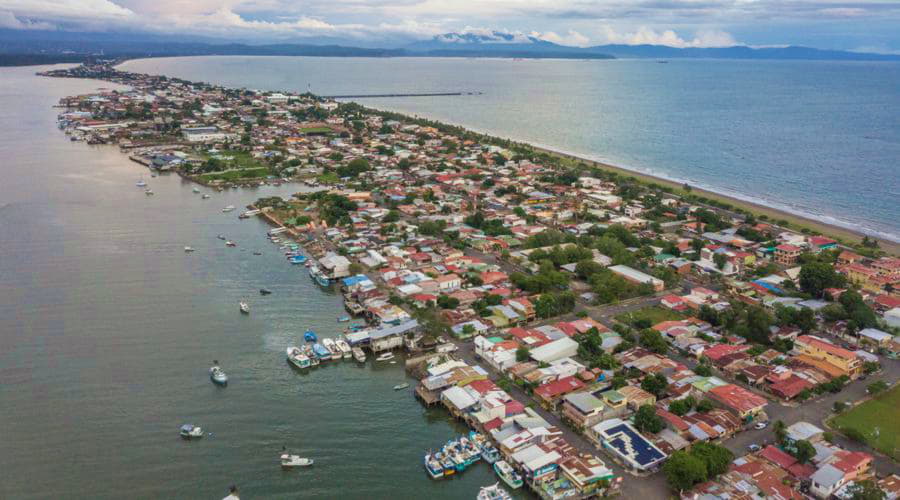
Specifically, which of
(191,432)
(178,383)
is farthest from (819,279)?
(178,383)

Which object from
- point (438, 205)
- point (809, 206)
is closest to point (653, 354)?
point (438, 205)

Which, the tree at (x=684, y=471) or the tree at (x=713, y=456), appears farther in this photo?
the tree at (x=713, y=456)

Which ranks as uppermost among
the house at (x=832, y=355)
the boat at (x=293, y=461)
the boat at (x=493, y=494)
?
the house at (x=832, y=355)

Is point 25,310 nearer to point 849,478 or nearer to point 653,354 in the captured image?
point 653,354

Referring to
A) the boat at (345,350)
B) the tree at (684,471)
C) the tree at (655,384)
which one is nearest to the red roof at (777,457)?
the tree at (684,471)

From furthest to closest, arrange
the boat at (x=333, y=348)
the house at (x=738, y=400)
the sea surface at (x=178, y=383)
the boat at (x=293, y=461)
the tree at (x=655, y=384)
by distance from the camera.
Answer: the boat at (x=333, y=348)
the tree at (x=655, y=384)
the house at (x=738, y=400)
the boat at (x=293, y=461)
the sea surface at (x=178, y=383)

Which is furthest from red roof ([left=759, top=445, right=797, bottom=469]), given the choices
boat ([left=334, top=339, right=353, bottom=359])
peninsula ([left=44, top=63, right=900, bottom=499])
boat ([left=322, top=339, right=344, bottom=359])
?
boat ([left=322, top=339, right=344, bottom=359])

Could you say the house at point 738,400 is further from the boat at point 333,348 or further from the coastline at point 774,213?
the coastline at point 774,213
